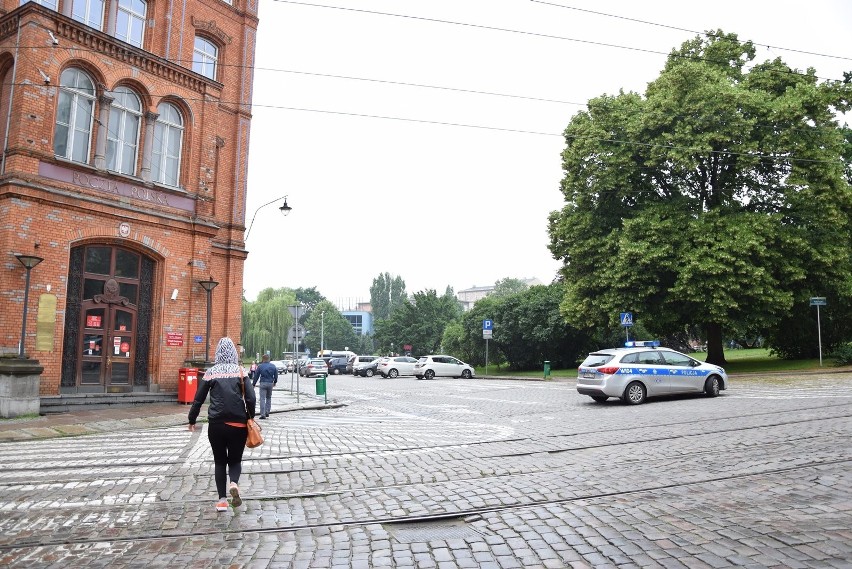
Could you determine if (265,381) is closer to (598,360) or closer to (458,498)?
(598,360)

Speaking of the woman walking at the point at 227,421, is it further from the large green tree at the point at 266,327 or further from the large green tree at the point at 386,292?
the large green tree at the point at 386,292

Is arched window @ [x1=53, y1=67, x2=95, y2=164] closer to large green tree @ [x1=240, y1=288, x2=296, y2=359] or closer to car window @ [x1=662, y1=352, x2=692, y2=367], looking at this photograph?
car window @ [x1=662, y1=352, x2=692, y2=367]

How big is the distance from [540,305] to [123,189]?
29380 millimetres

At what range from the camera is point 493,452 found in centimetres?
923

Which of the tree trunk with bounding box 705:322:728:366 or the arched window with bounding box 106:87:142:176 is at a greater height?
the arched window with bounding box 106:87:142:176

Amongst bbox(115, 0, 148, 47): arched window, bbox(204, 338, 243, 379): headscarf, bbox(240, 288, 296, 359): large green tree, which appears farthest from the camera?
bbox(240, 288, 296, 359): large green tree

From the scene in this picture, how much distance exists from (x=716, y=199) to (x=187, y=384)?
81.4 ft

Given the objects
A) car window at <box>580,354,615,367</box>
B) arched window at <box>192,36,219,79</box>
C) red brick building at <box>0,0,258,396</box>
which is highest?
arched window at <box>192,36,219,79</box>

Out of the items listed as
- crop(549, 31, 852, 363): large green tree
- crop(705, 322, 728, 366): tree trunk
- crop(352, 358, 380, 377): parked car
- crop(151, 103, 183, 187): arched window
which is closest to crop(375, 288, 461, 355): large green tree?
crop(352, 358, 380, 377): parked car

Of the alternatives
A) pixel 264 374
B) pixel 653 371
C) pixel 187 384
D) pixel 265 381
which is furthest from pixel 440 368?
pixel 265 381

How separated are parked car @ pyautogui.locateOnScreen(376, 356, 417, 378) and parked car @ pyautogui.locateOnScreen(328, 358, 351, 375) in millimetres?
11467

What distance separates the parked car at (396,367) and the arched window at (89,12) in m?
29.1

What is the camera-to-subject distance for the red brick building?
15.8 metres

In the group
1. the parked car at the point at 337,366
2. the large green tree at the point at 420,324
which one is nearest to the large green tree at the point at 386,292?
the large green tree at the point at 420,324
